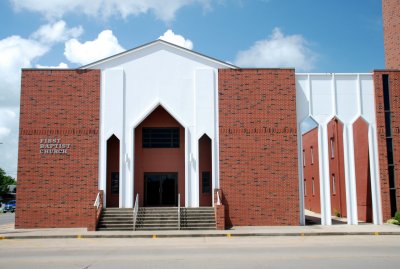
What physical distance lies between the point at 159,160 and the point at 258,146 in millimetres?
6123

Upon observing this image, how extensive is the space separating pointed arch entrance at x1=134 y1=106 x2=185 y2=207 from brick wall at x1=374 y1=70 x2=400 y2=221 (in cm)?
1088

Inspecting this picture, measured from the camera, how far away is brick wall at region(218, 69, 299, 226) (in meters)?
24.4

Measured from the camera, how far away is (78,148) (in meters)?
24.7

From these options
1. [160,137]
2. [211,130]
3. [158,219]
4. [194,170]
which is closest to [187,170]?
[194,170]

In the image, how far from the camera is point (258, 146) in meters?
24.9

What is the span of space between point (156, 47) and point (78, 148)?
6.88 meters

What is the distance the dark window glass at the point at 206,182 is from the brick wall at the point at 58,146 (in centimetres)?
628

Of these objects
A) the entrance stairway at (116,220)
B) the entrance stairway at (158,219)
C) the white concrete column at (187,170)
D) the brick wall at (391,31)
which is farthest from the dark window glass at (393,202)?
the entrance stairway at (116,220)

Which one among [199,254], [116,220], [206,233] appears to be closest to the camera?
[199,254]

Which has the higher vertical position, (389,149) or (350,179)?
(389,149)

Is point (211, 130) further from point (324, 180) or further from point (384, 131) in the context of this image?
point (384, 131)

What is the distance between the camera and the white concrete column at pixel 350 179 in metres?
24.7

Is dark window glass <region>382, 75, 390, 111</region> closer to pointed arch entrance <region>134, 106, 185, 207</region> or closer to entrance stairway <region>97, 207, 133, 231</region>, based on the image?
pointed arch entrance <region>134, 106, 185, 207</region>

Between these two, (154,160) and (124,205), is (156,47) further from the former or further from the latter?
(124,205)
